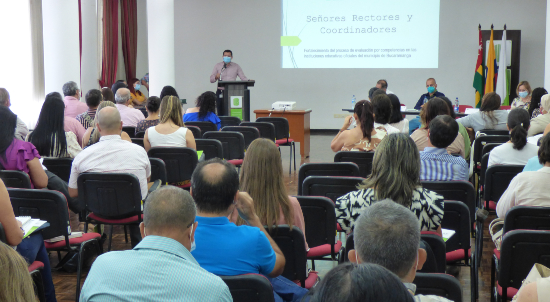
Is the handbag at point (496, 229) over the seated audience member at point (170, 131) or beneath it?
beneath

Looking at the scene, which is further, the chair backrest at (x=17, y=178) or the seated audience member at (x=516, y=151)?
the seated audience member at (x=516, y=151)

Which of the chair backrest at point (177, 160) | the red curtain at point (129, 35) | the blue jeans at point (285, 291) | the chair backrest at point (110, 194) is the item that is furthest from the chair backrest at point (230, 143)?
the red curtain at point (129, 35)

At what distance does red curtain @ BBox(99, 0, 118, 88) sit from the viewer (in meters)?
12.4

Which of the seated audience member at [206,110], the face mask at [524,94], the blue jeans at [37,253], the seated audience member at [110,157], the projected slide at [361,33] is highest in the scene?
the projected slide at [361,33]

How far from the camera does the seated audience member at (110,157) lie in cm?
400

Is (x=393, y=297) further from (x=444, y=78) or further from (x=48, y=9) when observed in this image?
(x=444, y=78)

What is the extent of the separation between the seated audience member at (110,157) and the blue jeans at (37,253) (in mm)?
913

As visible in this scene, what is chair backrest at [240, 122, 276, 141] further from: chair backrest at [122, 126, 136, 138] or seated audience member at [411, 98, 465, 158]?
seated audience member at [411, 98, 465, 158]

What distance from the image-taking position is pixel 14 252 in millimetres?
1368

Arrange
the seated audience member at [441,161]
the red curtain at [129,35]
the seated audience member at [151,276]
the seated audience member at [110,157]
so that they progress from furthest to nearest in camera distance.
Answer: the red curtain at [129,35] → the seated audience member at [110,157] → the seated audience member at [441,161] → the seated audience member at [151,276]

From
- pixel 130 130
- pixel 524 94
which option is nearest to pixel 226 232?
pixel 130 130

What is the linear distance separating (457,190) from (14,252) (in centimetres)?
292

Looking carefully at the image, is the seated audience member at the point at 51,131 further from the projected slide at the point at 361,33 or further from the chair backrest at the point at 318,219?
the projected slide at the point at 361,33

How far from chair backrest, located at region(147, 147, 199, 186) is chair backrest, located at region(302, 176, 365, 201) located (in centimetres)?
155
